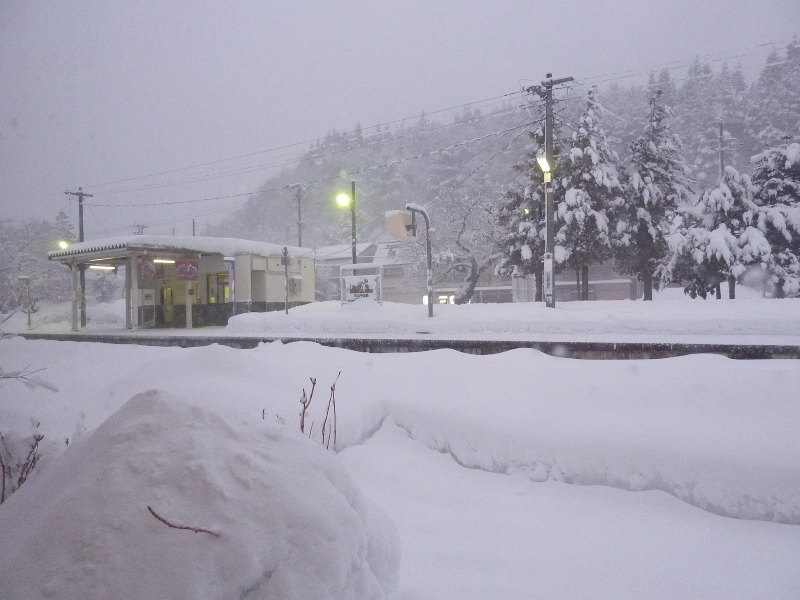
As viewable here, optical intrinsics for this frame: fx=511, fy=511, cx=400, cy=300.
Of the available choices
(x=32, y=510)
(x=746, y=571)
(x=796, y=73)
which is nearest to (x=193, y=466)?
(x=32, y=510)

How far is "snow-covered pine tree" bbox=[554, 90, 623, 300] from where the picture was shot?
84.7 feet

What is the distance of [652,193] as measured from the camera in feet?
90.4

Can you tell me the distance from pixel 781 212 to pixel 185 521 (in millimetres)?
26773

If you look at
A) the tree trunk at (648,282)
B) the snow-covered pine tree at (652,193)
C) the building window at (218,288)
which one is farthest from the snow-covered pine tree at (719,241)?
the building window at (218,288)

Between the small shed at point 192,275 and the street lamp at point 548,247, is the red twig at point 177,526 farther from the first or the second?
the small shed at point 192,275

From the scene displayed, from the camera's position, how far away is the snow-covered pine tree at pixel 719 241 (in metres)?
21.7

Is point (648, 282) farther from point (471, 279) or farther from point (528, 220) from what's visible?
point (471, 279)

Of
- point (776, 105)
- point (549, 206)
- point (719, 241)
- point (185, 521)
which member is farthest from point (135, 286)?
point (776, 105)

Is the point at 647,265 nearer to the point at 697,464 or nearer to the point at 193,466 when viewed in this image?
the point at 697,464

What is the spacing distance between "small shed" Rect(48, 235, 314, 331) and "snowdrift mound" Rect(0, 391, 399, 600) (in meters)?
24.1

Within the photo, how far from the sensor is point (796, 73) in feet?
124

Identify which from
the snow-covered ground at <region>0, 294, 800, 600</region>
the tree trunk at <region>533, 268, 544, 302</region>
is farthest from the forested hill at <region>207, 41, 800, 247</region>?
the snow-covered ground at <region>0, 294, 800, 600</region>

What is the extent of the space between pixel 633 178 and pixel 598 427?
1011 inches

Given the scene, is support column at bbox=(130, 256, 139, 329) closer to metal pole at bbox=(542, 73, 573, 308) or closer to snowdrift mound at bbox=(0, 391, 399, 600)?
metal pole at bbox=(542, 73, 573, 308)
